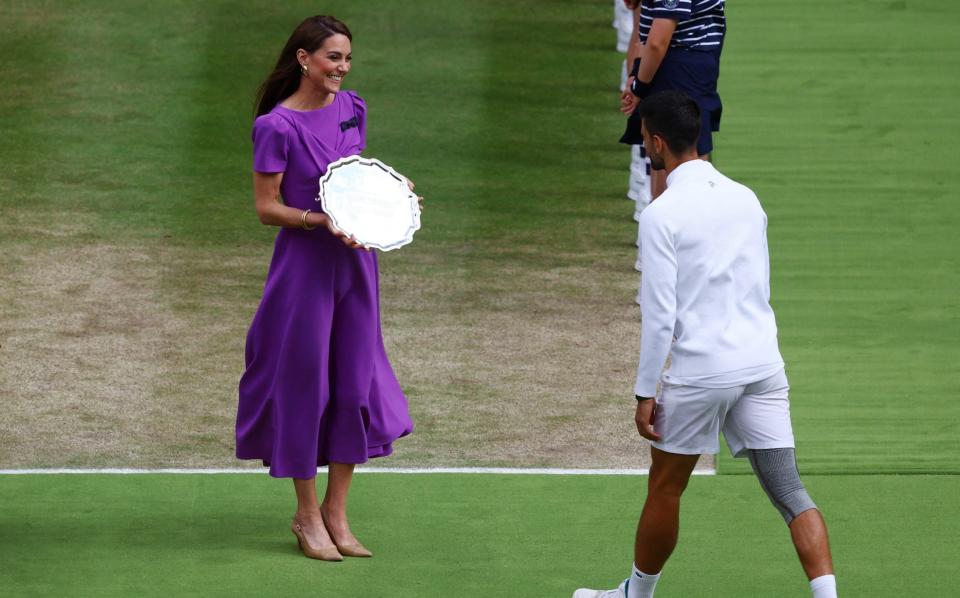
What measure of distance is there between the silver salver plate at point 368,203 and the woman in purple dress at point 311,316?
0.10 metres

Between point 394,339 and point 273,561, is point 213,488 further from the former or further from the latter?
point 394,339

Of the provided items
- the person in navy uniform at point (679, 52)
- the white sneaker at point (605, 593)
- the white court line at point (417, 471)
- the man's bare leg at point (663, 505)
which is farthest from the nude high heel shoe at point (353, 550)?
the person in navy uniform at point (679, 52)

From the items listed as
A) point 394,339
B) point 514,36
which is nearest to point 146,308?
point 394,339

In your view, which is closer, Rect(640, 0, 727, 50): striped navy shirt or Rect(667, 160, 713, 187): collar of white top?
Rect(667, 160, 713, 187): collar of white top

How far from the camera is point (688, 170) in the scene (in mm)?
6020

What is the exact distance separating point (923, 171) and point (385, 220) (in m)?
6.91

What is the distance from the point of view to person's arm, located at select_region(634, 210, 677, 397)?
5816 mm

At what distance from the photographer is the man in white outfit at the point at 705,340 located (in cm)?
587

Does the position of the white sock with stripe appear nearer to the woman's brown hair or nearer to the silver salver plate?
the silver salver plate

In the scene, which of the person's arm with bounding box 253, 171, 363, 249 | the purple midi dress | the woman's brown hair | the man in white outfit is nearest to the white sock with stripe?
the man in white outfit

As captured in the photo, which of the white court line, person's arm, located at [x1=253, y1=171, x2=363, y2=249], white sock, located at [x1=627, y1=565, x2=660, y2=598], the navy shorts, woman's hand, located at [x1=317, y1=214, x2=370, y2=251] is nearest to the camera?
white sock, located at [x1=627, y1=565, x2=660, y2=598]

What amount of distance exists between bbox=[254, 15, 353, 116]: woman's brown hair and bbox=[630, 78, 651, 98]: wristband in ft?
10.4

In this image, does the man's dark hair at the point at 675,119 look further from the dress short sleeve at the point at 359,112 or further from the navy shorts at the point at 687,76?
the navy shorts at the point at 687,76

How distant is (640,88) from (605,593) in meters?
4.05
